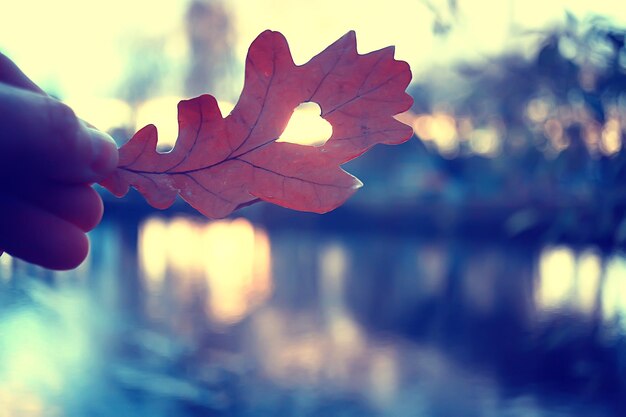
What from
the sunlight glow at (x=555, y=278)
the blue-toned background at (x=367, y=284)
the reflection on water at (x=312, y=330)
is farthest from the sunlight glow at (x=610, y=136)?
the sunlight glow at (x=555, y=278)

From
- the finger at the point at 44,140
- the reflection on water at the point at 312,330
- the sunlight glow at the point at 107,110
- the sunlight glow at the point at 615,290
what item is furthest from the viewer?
the reflection on water at the point at 312,330

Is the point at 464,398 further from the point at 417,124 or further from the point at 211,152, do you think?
the point at 211,152

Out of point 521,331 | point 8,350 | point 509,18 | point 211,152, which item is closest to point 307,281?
point 521,331

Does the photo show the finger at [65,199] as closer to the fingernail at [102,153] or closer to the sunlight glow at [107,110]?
the fingernail at [102,153]

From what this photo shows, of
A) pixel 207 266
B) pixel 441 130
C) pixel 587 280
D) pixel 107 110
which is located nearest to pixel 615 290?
pixel 587 280

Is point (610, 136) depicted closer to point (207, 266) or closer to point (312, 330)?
point (312, 330)

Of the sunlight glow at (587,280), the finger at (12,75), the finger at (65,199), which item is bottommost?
the finger at (65,199)

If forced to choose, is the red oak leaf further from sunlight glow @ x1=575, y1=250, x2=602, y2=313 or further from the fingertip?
sunlight glow @ x1=575, y1=250, x2=602, y2=313
